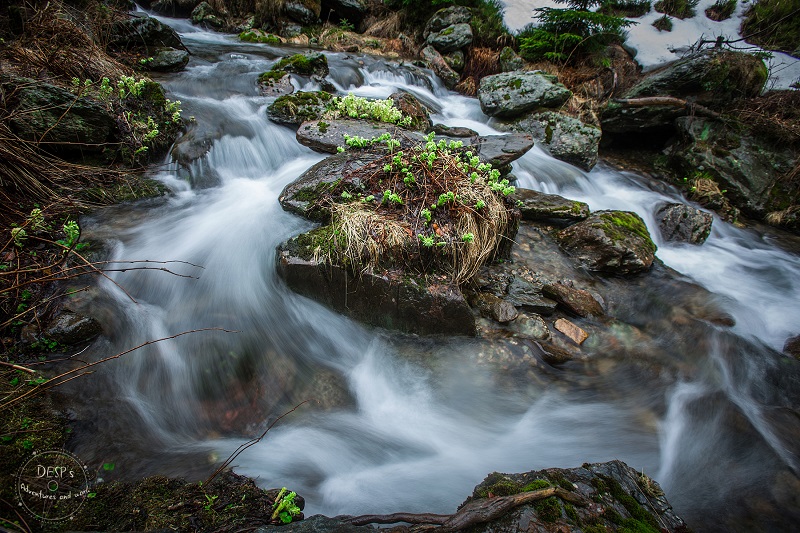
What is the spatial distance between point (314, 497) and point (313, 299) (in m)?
1.85

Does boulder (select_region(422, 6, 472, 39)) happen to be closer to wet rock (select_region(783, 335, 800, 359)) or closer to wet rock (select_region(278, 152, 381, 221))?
wet rock (select_region(278, 152, 381, 221))

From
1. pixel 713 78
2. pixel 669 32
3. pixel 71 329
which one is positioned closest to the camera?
pixel 71 329

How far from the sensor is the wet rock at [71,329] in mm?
2834

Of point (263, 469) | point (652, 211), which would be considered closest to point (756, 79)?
point (652, 211)

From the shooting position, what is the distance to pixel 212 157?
5.29 metres

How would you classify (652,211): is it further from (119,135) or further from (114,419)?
(119,135)

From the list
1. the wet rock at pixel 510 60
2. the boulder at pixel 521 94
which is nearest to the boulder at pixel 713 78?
the boulder at pixel 521 94

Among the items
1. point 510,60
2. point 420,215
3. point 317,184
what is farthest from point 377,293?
point 510,60

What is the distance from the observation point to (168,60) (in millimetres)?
7207

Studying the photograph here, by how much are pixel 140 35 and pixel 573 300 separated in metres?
9.41
